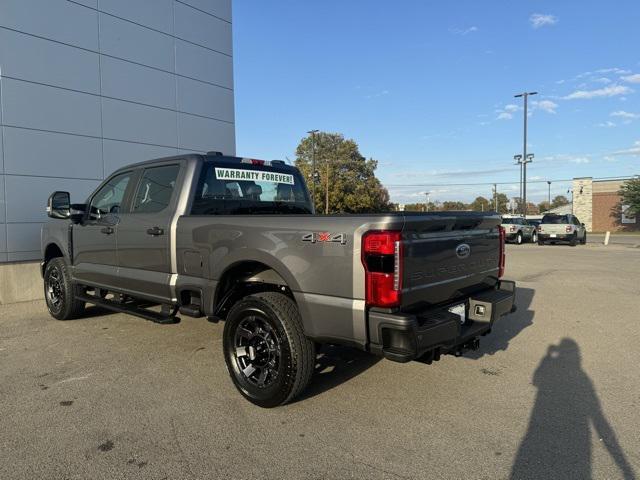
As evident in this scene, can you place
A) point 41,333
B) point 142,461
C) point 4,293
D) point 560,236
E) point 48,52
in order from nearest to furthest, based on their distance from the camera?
1. point 142,461
2. point 41,333
3. point 4,293
4. point 48,52
5. point 560,236

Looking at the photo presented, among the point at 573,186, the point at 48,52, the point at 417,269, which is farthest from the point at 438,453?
the point at 573,186

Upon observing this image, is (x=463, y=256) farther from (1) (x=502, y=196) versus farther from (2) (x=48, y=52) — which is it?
(1) (x=502, y=196)

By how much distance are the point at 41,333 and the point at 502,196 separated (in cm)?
12249

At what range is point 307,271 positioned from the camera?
3.48 metres

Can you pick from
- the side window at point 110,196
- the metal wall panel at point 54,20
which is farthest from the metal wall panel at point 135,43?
the side window at point 110,196

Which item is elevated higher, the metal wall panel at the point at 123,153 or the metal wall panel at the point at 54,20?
the metal wall panel at the point at 54,20

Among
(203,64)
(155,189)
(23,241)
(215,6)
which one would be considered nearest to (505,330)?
(155,189)

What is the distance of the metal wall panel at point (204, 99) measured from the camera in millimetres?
12953

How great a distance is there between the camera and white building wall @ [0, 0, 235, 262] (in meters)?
9.63

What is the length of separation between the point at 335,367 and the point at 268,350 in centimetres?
112

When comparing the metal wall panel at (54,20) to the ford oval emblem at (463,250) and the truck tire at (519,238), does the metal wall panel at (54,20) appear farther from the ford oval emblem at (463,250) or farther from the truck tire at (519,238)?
the truck tire at (519,238)

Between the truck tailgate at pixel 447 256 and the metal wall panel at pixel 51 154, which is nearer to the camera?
the truck tailgate at pixel 447 256

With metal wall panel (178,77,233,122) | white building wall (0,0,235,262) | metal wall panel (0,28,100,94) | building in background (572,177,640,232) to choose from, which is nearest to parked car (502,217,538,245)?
metal wall panel (178,77,233,122)

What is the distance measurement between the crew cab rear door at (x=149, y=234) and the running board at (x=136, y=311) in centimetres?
17
